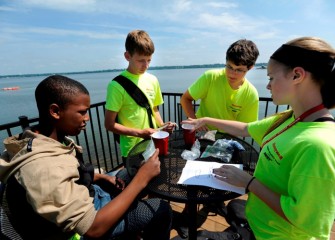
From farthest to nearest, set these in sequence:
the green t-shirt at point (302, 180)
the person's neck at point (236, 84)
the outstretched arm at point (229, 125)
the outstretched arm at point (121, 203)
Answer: the person's neck at point (236, 84) < the outstretched arm at point (229, 125) < the outstretched arm at point (121, 203) < the green t-shirt at point (302, 180)

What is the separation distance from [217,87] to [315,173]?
1.79m

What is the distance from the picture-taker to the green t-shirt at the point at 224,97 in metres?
2.51

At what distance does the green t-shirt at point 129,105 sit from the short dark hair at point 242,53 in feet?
3.39

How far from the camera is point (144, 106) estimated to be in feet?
8.43

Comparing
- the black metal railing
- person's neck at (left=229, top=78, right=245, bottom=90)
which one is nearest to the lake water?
the black metal railing

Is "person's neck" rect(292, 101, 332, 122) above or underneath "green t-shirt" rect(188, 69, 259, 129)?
above

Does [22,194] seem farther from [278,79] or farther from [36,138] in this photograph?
[278,79]

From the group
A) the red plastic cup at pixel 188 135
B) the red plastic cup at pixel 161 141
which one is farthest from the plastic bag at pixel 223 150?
the red plastic cup at pixel 161 141

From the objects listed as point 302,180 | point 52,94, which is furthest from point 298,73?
point 52,94

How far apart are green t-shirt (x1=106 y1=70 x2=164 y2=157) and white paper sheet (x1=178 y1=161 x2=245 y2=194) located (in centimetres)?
104

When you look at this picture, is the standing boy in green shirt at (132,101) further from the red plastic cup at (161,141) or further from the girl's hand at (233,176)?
the girl's hand at (233,176)

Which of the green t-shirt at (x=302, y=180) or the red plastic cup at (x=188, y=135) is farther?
the red plastic cup at (x=188, y=135)

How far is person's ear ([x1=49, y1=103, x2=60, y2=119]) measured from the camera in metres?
Answer: 1.38

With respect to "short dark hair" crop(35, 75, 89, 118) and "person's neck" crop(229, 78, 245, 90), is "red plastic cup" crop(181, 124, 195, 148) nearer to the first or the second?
"person's neck" crop(229, 78, 245, 90)
